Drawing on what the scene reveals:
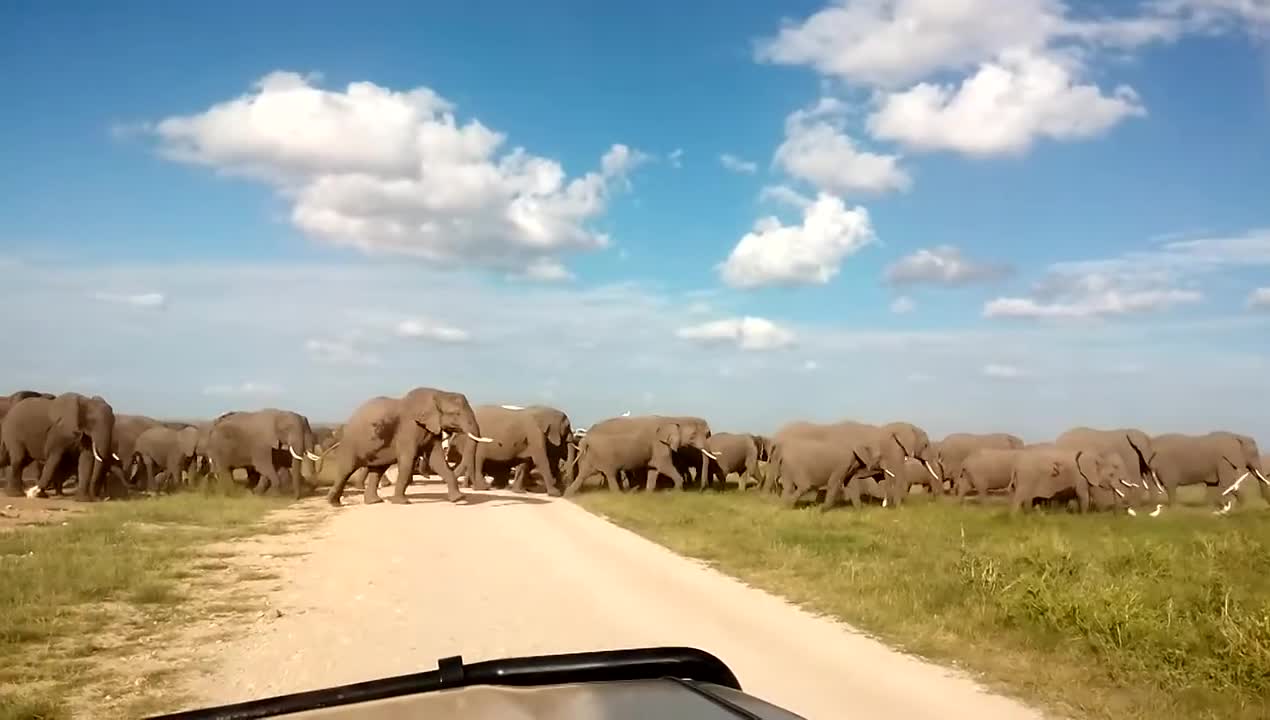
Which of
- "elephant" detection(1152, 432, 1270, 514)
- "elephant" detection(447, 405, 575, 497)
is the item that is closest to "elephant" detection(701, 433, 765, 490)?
"elephant" detection(447, 405, 575, 497)

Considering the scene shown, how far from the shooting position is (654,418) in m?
33.8

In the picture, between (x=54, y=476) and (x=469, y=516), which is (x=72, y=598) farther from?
(x=54, y=476)

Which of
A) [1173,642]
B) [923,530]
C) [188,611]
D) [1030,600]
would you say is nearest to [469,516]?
[923,530]

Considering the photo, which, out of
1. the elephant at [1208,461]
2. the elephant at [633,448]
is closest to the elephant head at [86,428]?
the elephant at [633,448]

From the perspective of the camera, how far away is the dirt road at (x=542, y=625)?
741 cm

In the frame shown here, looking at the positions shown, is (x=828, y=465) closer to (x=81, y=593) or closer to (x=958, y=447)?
(x=958, y=447)

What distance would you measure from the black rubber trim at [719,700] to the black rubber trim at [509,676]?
23 millimetres

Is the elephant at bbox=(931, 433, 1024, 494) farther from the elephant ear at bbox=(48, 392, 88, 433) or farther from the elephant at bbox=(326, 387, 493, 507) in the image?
the elephant ear at bbox=(48, 392, 88, 433)

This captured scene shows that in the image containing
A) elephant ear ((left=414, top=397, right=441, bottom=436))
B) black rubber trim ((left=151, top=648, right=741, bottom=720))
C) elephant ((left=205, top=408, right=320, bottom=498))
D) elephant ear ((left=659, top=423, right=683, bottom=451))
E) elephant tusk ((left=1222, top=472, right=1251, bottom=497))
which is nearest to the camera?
black rubber trim ((left=151, top=648, right=741, bottom=720))

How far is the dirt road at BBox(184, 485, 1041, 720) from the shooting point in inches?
292

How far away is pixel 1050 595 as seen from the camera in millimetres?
10016

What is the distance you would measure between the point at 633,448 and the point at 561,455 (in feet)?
12.8

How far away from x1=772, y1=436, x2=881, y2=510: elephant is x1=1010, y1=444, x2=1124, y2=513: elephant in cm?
345

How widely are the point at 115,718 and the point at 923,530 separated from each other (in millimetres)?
14794
